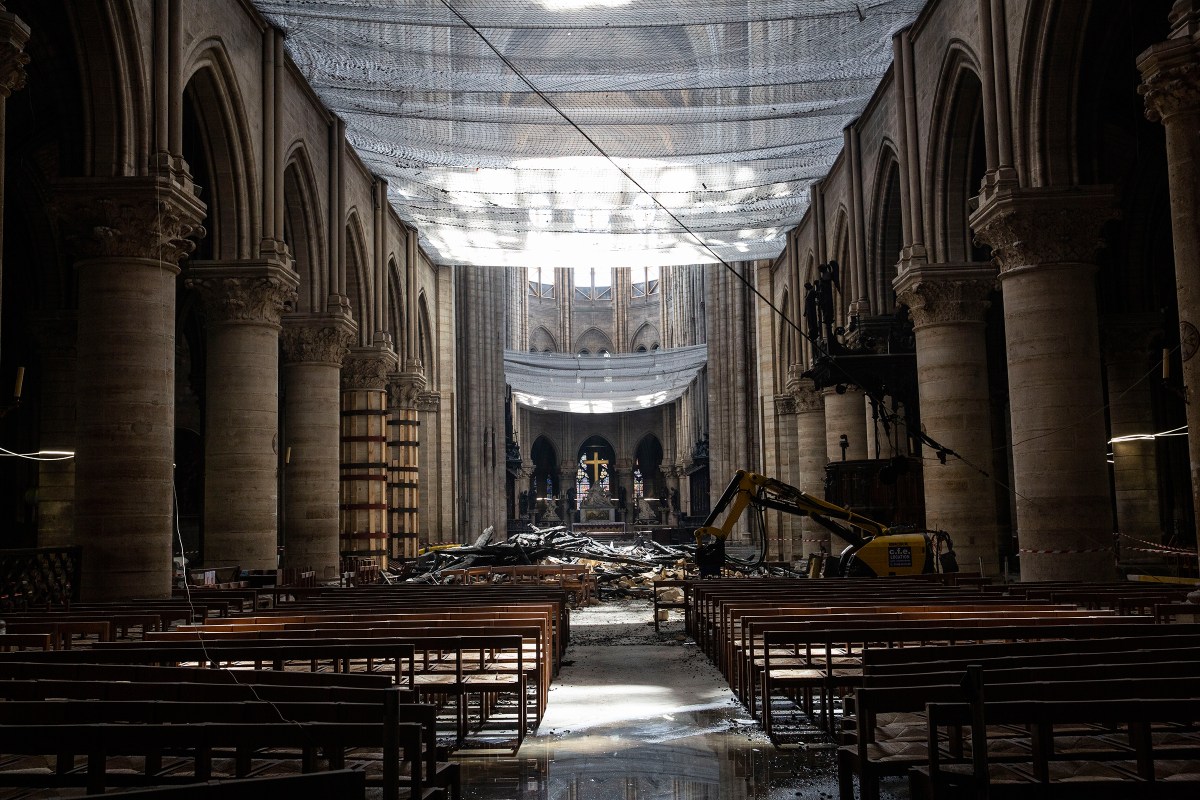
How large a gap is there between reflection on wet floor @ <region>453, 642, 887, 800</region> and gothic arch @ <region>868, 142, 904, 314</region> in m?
13.7

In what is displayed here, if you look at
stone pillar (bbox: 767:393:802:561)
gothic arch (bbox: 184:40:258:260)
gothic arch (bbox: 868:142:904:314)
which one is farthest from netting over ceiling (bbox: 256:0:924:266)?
stone pillar (bbox: 767:393:802:561)

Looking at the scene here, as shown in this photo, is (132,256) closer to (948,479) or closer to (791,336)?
(948,479)

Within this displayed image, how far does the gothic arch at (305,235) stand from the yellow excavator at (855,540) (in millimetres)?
8980

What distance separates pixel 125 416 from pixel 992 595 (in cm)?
917

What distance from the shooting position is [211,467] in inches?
625

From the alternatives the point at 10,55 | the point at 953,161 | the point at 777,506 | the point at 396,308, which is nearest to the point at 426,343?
the point at 396,308

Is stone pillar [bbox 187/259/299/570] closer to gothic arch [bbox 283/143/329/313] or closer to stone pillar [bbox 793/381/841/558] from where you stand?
gothic arch [bbox 283/143/329/313]

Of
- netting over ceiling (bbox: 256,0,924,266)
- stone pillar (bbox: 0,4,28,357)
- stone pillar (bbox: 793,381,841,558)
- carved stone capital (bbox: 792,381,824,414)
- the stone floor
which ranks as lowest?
the stone floor

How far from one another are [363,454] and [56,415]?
22.4 ft

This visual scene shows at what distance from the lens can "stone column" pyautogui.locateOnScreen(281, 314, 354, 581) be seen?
1952 cm

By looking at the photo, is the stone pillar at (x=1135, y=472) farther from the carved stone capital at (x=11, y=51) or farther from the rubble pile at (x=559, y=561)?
the carved stone capital at (x=11, y=51)

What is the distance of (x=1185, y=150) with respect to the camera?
29.4 ft

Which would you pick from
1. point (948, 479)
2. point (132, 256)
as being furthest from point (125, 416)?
point (948, 479)

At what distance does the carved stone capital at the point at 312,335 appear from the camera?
782 inches
